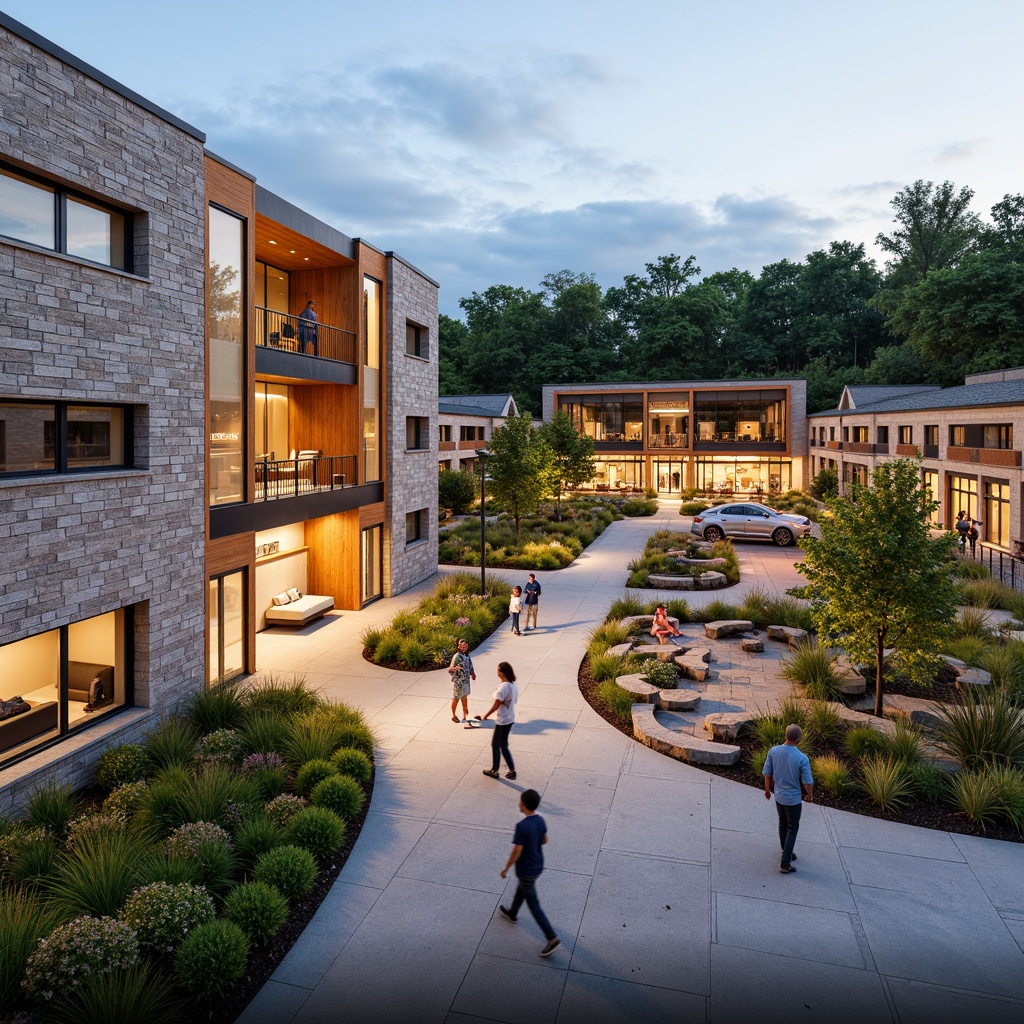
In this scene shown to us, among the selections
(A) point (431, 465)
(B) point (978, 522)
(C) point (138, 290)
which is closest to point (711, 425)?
(B) point (978, 522)

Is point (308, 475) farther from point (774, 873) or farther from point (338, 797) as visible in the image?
point (774, 873)

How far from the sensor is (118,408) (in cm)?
1123

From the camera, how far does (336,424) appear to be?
20188 millimetres

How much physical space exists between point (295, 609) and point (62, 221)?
35.8ft

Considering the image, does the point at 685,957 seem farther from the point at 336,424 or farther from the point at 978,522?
the point at 978,522

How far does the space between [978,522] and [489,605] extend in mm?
23637

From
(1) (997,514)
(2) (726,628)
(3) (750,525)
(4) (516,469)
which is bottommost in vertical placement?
(2) (726,628)

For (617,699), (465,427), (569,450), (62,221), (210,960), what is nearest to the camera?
(210,960)

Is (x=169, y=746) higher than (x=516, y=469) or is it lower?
lower

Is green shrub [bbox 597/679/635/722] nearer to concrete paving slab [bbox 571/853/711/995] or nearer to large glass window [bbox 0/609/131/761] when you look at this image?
concrete paving slab [bbox 571/853/711/995]

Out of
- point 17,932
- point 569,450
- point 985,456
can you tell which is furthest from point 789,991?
point 569,450

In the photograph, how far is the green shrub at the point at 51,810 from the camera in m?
8.46

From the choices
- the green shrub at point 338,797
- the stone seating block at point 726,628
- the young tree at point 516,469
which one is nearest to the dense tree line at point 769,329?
the young tree at point 516,469

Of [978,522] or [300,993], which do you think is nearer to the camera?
[300,993]
